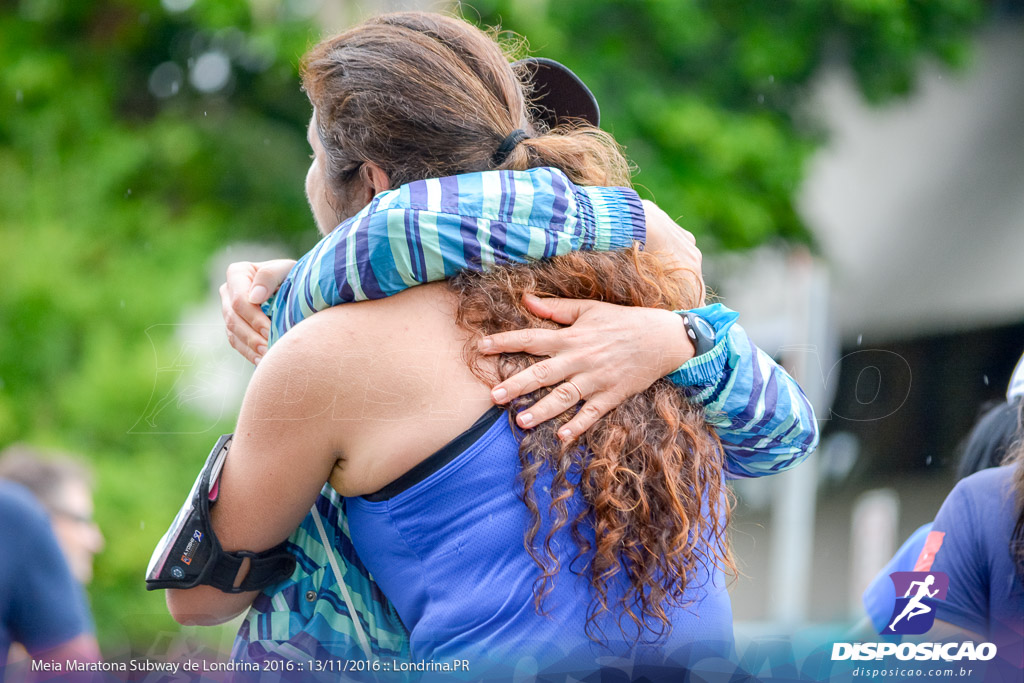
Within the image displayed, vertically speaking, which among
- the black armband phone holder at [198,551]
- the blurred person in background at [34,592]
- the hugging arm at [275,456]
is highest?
the hugging arm at [275,456]

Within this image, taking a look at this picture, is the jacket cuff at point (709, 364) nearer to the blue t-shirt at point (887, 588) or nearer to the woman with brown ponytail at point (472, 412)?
the woman with brown ponytail at point (472, 412)

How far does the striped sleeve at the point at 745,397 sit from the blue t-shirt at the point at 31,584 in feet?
4.56

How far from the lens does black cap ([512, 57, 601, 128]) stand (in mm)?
1413

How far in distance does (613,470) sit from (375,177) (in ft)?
1.56

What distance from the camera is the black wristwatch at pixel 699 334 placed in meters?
1.12

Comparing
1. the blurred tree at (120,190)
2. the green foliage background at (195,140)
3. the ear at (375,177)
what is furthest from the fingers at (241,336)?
the green foliage background at (195,140)

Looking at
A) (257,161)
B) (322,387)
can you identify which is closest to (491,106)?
(322,387)

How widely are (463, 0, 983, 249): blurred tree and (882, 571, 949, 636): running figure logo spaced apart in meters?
2.86

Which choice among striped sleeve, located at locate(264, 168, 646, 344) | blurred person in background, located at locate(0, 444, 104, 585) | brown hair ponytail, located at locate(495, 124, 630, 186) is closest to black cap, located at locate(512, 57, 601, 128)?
brown hair ponytail, located at locate(495, 124, 630, 186)

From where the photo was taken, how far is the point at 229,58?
4512 mm

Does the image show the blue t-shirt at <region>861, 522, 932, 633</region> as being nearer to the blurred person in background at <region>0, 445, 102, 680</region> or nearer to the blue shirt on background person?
the blue shirt on background person

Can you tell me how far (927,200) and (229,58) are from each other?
3.64 metres

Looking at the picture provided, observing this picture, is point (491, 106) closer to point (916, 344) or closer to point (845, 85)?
point (916, 344)

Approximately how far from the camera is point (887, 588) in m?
1.47
